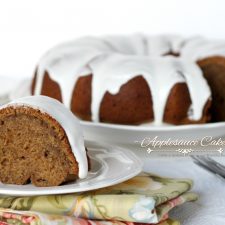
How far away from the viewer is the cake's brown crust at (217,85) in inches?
79.4

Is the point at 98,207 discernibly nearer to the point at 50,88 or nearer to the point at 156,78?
the point at 156,78

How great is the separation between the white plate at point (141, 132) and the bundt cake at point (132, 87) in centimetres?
17

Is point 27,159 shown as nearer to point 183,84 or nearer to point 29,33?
point 183,84

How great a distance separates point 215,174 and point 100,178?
1.13ft

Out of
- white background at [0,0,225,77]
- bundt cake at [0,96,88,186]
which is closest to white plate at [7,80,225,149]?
bundt cake at [0,96,88,186]

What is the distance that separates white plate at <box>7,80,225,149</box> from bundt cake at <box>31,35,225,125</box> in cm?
17

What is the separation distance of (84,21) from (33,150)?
2113mm

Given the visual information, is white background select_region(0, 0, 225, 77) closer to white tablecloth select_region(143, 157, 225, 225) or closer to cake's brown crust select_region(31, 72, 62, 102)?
cake's brown crust select_region(31, 72, 62, 102)

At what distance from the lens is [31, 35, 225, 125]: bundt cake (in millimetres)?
1846

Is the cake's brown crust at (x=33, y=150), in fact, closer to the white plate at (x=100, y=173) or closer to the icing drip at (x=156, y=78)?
the white plate at (x=100, y=173)

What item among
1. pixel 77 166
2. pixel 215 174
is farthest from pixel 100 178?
pixel 215 174

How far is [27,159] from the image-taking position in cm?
121

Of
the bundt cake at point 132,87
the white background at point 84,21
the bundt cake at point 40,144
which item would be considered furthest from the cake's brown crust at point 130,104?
the white background at point 84,21

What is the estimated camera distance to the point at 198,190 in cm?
132
